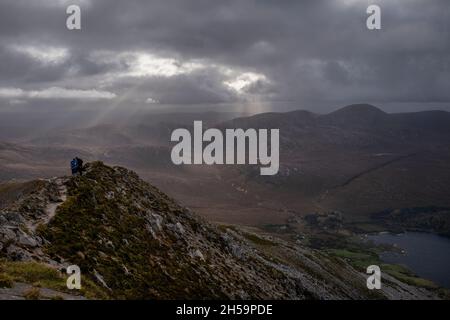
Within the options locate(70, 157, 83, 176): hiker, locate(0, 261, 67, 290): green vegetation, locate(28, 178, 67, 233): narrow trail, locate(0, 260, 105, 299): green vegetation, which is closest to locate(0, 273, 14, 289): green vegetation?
locate(0, 260, 105, 299): green vegetation

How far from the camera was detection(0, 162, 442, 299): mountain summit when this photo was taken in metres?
30.5

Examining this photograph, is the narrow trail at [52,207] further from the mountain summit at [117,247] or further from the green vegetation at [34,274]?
the green vegetation at [34,274]

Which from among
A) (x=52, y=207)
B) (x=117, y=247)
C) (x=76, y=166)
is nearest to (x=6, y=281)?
(x=117, y=247)

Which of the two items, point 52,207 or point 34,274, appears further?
point 52,207

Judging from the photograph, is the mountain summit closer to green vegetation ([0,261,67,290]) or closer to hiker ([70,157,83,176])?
green vegetation ([0,261,67,290])

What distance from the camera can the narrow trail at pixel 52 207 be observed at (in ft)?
122

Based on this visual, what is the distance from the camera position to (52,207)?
4241 centimetres

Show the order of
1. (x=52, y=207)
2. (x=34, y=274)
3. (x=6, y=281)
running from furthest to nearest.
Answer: (x=52, y=207), (x=34, y=274), (x=6, y=281)

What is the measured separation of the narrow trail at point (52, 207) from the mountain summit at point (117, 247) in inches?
3.7

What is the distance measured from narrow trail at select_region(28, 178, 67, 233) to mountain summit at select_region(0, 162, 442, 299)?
95mm

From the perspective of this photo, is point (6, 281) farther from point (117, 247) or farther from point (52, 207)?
point (52, 207)

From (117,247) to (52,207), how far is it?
9354 mm
